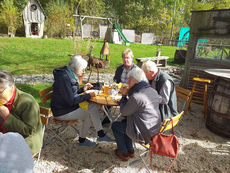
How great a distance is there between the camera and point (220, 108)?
13.0 feet

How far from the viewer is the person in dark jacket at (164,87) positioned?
10.6 ft

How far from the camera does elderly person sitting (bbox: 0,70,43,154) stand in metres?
2.12

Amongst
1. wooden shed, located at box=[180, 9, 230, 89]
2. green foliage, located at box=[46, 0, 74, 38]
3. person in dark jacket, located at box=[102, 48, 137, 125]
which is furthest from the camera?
green foliage, located at box=[46, 0, 74, 38]

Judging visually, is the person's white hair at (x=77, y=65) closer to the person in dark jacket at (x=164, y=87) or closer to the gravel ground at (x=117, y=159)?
the person in dark jacket at (x=164, y=87)

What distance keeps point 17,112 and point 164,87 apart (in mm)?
2246

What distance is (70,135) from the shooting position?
3877mm

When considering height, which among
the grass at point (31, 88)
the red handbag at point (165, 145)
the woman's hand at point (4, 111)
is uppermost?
the woman's hand at point (4, 111)

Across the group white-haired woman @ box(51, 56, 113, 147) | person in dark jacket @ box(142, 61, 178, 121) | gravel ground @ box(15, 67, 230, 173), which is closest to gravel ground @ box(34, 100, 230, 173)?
gravel ground @ box(15, 67, 230, 173)

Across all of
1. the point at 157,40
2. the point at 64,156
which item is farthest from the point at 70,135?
the point at 157,40

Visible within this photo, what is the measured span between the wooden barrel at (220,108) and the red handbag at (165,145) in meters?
1.99

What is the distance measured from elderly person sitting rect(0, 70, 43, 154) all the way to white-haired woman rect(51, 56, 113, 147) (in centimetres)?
81

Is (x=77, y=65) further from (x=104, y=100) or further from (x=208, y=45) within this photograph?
(x=208, y=45)

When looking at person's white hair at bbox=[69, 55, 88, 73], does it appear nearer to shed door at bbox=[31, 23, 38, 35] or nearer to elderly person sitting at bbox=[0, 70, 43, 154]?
elderly person sitting at bbox=[0, 70, 43, 154]

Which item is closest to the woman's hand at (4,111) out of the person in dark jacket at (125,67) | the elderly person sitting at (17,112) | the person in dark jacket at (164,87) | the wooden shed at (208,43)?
the elderly person sitting at (17,112)
